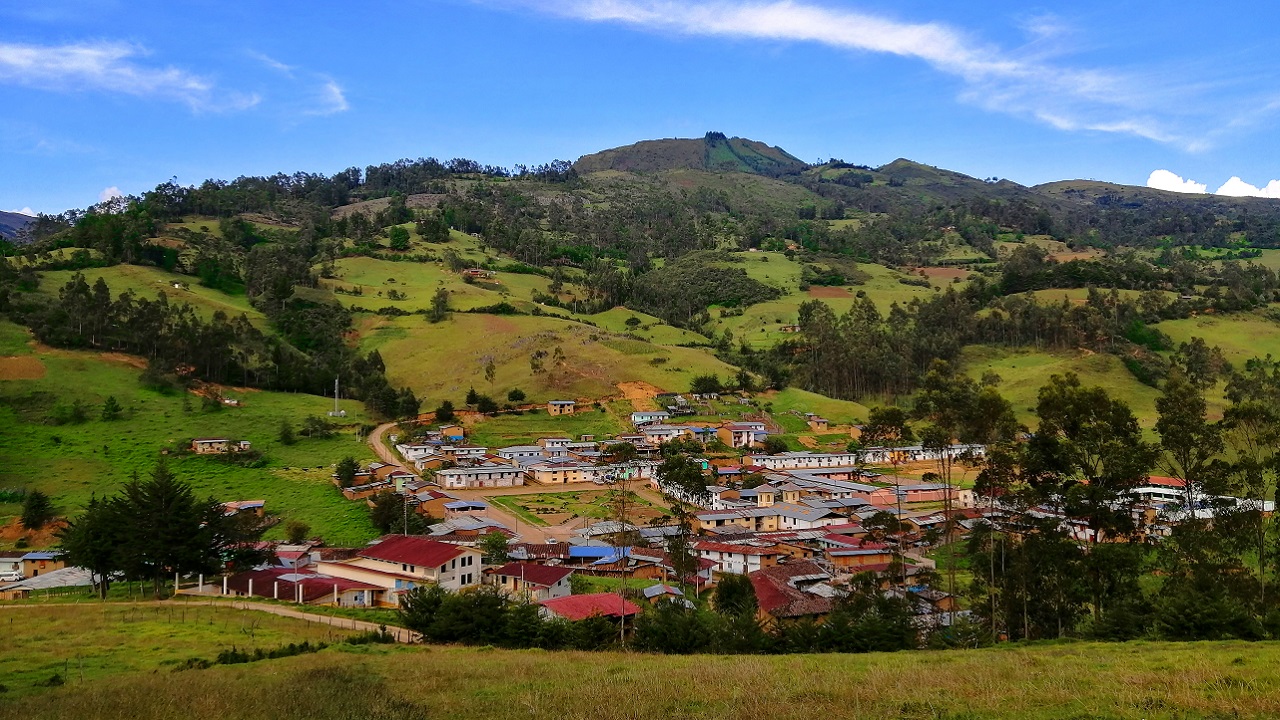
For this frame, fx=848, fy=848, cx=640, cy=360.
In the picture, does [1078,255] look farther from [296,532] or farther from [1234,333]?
[296,532]

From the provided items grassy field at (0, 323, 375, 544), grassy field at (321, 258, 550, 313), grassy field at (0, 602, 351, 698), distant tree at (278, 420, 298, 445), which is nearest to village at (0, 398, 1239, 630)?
grassy field at (0, 323, 375, 544)

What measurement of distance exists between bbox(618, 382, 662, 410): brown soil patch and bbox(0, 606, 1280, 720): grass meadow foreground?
56012mm

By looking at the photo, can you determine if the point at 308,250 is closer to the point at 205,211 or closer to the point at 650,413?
the point at 205,211

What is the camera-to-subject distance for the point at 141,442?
5675cm

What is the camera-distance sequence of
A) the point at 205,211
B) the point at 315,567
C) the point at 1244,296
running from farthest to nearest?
1. the point at 205,211
2. the point at 1244,296
3. the point at 315,567

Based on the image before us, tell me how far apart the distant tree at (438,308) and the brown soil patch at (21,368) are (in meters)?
41.0

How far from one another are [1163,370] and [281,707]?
93.0 meters

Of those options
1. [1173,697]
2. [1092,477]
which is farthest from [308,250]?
[1173,697]

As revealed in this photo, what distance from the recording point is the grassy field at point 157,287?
291ft

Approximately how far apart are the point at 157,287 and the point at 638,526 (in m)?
72.0

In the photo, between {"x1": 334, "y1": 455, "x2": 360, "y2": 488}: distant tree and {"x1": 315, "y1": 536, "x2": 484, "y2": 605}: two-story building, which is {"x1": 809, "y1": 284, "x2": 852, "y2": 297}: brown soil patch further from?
{"x1": 315, "y1": 536, "x2": 484, "y2": 605}: two-story building

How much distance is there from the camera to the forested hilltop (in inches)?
3164

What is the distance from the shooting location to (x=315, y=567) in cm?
3653

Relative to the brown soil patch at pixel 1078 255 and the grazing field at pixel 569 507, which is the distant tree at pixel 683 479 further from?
the brown soil patch at pixel 1078 255
